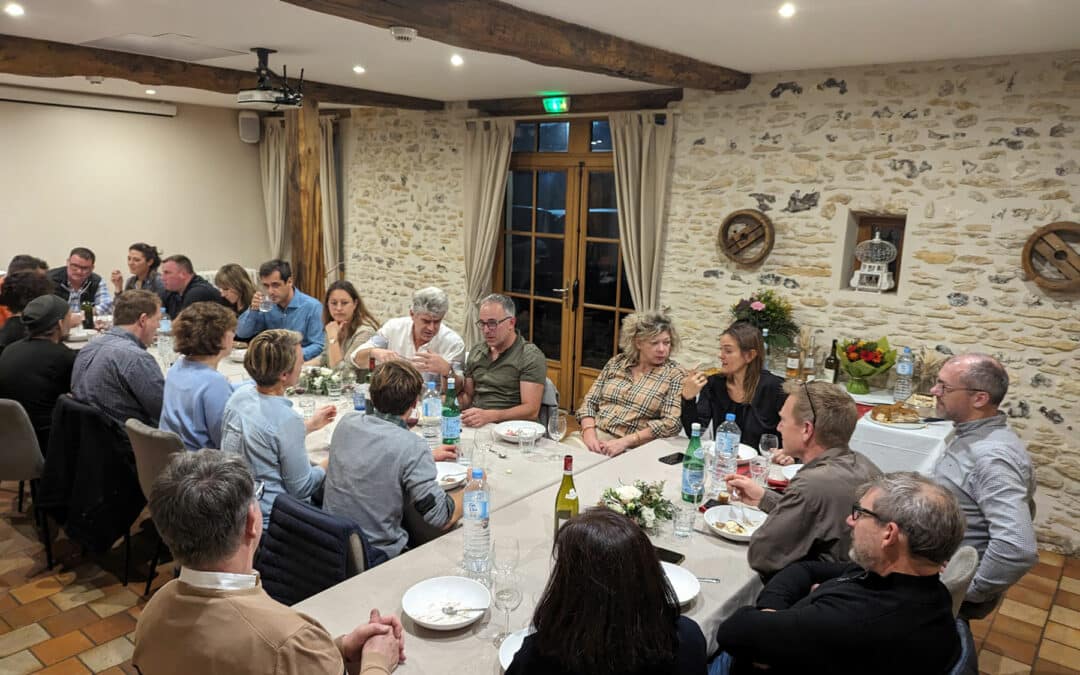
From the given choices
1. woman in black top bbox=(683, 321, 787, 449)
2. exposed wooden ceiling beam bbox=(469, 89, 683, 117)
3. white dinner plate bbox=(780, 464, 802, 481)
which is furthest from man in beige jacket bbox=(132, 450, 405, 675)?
exposed wooden ceiling beam bbox=(469, 89, 683, 117)

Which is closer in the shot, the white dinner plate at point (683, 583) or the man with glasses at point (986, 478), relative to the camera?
the white dinner plate at point (683, 583)

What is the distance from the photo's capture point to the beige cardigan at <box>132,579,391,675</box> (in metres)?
1.42

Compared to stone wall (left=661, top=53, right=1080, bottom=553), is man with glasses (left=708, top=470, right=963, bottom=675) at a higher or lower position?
lower

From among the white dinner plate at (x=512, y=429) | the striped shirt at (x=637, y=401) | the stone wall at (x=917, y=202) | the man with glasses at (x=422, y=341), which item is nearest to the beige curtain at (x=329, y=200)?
the man with glasses at (x=422, y=341)

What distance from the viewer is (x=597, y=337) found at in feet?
21.8

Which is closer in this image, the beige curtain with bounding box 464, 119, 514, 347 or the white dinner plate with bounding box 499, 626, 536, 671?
the white dinner plate with bounding box 499, 626, 536, 671

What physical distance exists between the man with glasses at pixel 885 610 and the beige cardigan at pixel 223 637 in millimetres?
1036

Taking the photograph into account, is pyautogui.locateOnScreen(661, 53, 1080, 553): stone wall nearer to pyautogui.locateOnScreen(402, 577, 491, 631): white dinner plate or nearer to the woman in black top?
the woman in black top

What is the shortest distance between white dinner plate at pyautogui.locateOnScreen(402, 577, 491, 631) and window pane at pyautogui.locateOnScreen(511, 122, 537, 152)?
5.38 metres

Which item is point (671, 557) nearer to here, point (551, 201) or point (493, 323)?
point (493, 323)

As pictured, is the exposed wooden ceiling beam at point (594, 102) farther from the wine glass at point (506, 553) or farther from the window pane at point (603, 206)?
the wine glass at point (506, 553)

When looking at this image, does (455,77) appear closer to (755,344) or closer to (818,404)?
(755,344)

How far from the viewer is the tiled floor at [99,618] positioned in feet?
9.98

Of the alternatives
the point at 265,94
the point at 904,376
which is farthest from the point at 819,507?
the point at 265,94
